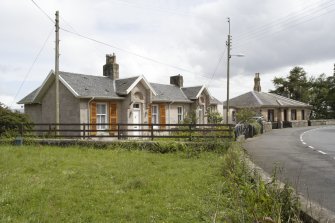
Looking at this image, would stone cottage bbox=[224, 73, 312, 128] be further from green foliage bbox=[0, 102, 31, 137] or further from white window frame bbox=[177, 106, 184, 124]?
green foliage bbox=[0, 102, 31, 137]

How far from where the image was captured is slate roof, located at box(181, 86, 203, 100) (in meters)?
33.6

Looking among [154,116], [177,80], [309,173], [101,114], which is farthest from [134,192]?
[177,80]

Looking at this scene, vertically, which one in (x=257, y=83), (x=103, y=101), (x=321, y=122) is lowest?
(x=321, y=122)

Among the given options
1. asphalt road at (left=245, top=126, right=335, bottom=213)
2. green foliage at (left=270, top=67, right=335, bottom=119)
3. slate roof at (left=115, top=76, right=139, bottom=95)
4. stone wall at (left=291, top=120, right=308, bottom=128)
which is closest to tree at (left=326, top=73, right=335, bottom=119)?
green foliage at (left=270, top=67, right=335, bottom=119)

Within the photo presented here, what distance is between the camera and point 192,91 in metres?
34.4

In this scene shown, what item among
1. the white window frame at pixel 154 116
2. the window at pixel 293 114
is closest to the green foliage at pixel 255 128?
the white window frame at pixel 154 116

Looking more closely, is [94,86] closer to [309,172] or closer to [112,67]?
[112,67]

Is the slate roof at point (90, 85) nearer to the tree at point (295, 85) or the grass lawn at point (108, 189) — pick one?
the grass lawn at point (108, 189)

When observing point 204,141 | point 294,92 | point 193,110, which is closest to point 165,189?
point 204,141

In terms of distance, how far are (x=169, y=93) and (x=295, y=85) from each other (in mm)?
44997

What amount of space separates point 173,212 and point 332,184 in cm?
449

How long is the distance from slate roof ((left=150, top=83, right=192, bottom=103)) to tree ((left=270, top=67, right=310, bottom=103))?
4145cm

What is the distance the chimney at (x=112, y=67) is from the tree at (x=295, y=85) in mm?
49937

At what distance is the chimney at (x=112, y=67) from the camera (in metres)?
28.0
